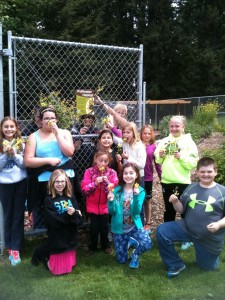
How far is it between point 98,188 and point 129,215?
466 millimetres

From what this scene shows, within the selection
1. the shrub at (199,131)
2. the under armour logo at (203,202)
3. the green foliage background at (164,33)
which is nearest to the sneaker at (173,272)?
the under armour logo at (203,202)

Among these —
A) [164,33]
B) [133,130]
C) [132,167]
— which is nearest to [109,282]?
[132,167]

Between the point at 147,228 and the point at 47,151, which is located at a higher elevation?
the point at 47,151

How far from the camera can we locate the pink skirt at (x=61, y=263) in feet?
13.1

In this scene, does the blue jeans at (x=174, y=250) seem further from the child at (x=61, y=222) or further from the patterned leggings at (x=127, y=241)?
the child at (x=61, y=222)

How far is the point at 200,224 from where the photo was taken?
153 inches

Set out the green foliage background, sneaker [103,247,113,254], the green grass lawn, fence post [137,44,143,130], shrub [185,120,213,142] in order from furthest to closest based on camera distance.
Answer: the green foliage background
shrub [185,120,213,142]
fence post [137,44,143,130]
sneaker [103,247,113,254]
the green grass lawn

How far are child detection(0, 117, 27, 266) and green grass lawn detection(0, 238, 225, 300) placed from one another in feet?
0.81

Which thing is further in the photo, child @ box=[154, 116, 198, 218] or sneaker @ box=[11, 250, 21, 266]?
child @ box=[154, 116, 198, 218]

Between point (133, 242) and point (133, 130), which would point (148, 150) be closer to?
point (133, 130)

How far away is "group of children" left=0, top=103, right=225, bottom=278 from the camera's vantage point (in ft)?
12.9

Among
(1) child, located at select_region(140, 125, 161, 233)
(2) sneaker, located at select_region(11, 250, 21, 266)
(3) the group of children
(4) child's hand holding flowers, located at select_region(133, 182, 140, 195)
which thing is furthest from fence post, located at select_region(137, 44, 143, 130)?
(2) sneaker, located at select_region(11, 250, 21, 266)

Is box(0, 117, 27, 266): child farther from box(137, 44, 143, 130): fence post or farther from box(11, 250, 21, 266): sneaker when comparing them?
box(137, 44, 143, 130): fence post

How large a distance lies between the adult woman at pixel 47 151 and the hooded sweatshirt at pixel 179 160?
1.17 m
